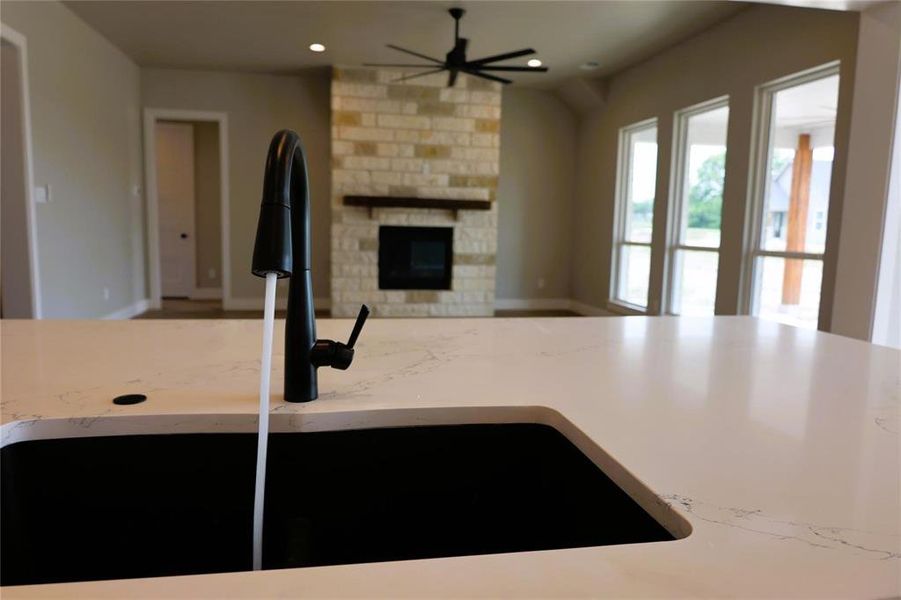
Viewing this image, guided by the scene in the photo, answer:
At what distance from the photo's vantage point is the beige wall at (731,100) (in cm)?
371

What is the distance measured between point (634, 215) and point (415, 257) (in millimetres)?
2561

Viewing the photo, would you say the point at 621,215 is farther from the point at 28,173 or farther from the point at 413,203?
the point at 28,173

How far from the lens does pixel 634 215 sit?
649cm

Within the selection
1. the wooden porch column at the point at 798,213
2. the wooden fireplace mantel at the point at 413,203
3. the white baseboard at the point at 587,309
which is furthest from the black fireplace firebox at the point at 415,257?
the wooden porch column at the point at 798,213

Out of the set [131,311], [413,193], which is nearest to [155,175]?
[131,311]

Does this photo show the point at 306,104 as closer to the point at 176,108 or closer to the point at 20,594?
the point at 176,108

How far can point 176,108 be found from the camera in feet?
21.8

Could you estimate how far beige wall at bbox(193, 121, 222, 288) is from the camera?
315 inches

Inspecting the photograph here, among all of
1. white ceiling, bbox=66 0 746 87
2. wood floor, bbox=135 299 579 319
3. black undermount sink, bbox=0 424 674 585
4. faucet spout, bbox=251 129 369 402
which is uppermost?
white ceiling, bbox=66 0 746 87

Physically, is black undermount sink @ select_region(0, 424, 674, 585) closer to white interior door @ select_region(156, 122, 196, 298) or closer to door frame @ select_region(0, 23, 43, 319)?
door frame @ select_region(0, 23, 43, 319)

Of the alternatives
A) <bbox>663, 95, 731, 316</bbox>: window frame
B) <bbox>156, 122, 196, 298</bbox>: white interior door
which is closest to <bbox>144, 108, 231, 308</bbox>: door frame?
<bbox>156, 122, 196, 298</bbox>: white interior door

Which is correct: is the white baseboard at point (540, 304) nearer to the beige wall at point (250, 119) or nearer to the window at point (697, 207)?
the window at point (697, 207)

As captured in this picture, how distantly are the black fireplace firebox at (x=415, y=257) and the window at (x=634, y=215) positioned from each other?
198 centimetres

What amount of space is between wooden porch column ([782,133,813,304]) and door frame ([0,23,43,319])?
552 centimetres
